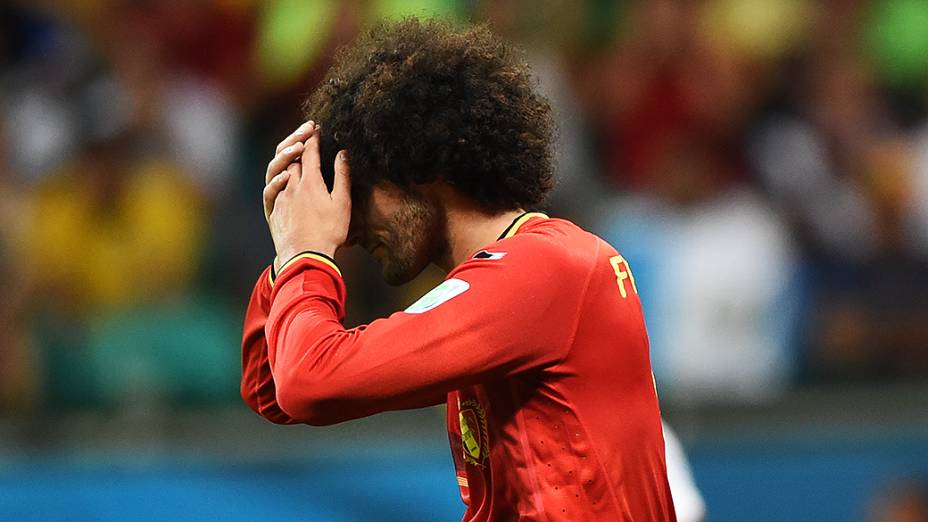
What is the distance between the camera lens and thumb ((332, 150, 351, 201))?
2807mm

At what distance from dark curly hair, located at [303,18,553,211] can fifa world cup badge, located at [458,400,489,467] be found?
0.40 m

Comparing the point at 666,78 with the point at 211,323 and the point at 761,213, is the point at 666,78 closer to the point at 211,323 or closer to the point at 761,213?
the point at 761,213

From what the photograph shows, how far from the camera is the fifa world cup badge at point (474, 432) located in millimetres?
2732

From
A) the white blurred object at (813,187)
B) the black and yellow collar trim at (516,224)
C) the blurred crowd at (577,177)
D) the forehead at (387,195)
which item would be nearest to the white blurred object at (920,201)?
the blurred crowd at (577,177)

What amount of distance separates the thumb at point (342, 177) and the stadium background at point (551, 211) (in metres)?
3.14

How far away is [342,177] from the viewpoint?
2.81 m

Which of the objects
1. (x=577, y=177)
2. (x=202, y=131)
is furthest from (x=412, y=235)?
(x=202, y=131)

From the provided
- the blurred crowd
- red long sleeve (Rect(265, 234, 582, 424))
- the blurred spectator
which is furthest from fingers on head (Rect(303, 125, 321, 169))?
the blurred spectator

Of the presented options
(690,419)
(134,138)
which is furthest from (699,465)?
(134,138)

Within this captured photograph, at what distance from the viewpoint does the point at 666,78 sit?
7.13m

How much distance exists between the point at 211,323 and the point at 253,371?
309cm

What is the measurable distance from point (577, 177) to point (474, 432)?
4170 millimetres

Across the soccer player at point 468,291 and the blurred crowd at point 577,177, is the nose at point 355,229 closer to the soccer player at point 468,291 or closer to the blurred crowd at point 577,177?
the soccer player at point 468,291

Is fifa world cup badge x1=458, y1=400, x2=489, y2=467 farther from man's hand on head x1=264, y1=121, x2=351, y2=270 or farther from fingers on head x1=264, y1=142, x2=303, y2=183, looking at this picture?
fingers on head x1=264, y1=142, x2=303, y2=183
